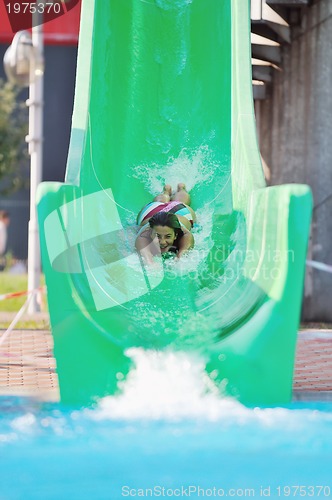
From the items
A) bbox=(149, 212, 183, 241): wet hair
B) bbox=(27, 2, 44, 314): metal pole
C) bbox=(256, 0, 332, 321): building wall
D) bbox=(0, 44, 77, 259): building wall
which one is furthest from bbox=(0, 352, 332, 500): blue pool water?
bbox=(0, 44, 77, 259): building wall

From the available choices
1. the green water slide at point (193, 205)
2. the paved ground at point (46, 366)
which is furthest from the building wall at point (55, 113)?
the paved ground at point (46, 366)

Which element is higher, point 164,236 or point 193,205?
point 193,205

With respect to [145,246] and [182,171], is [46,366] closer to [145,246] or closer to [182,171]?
[145,246]

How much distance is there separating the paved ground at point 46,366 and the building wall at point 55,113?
11.2 m

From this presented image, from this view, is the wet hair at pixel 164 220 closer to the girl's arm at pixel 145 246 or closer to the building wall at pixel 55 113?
the girl's arm at pixel 145 246

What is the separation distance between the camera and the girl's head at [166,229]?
5324 mm

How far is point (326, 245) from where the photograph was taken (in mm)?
8031

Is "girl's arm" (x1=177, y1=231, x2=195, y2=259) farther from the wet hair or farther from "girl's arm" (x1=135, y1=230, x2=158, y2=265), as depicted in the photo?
"girl's arm" (x1=135, y1=230, x2=158, y2=265)

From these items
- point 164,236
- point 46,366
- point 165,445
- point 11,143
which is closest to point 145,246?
point 164,236

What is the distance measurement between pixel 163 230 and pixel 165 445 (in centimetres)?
222

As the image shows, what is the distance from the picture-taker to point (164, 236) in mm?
5418

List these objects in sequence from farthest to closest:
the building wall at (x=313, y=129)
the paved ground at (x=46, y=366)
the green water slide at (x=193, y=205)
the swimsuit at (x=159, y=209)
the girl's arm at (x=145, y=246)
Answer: the building wall at (x=313, y=129), the swimsuit at (x=159, y=209), the girl's arm at (x=145, y=246), the paved ground at (x=46, y=366), the green water slide at (x=193, y=205)

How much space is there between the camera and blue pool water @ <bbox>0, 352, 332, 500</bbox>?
290 cm

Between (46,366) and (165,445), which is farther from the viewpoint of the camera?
(46,366)
